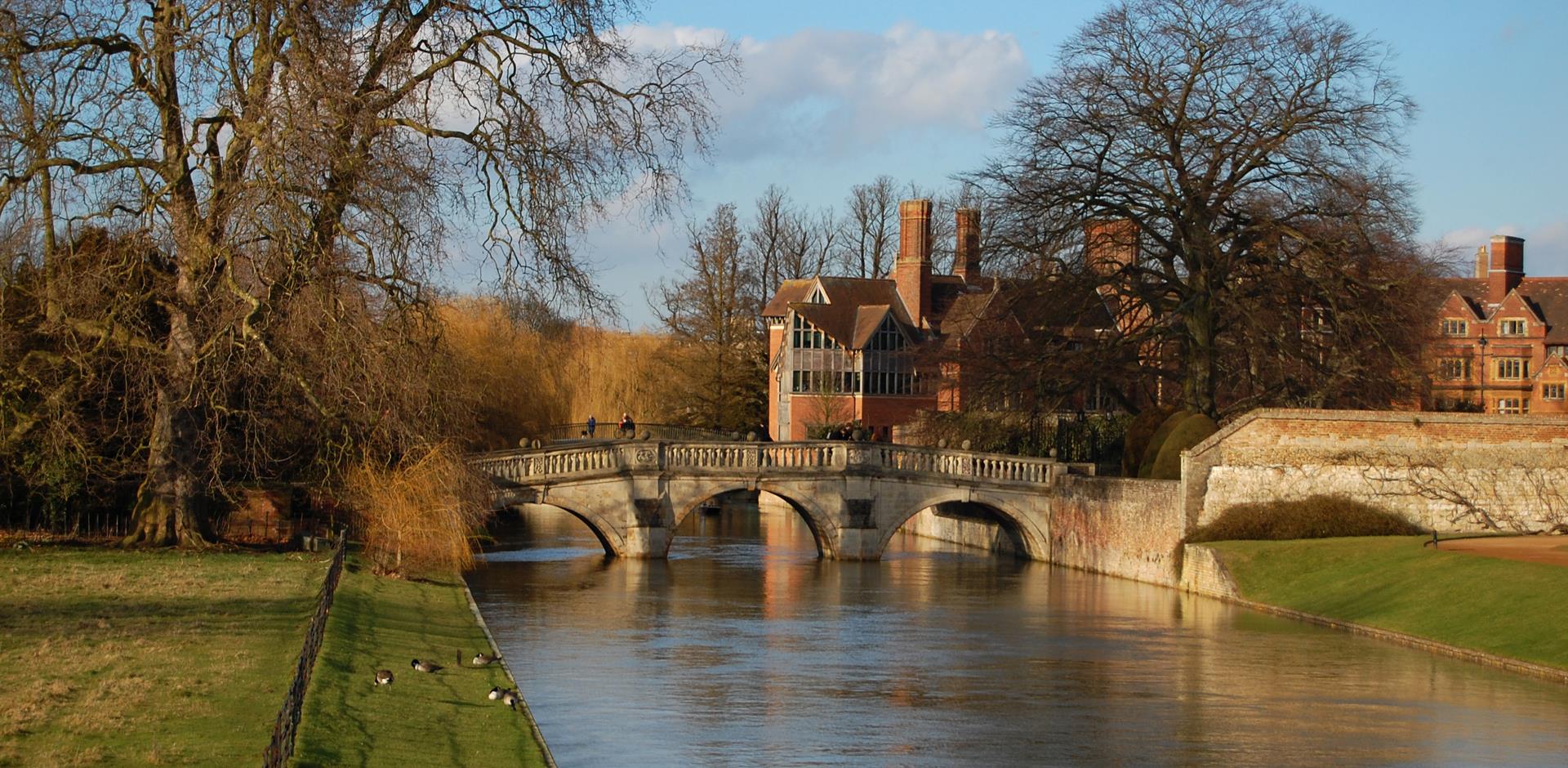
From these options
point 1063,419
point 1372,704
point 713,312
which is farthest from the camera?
point 713,312

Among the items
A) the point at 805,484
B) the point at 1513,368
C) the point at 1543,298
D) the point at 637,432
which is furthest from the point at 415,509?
the point at 1543,298

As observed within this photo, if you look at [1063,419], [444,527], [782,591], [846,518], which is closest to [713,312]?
[1063,419]

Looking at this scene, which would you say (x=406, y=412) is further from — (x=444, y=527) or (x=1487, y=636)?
(x=1487, y=636)

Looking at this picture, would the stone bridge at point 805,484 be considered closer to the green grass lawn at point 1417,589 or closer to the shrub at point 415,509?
the green grass lawn at point 1417,589

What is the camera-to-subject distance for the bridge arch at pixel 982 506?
1618 inches

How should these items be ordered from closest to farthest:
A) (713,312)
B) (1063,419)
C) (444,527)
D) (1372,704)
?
(1372,704), (444,527), (1063,419), (713,312)

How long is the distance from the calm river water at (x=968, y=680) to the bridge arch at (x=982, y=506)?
12.7 feet

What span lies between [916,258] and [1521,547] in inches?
1949

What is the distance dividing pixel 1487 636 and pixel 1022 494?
17390mm

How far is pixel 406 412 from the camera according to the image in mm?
27750

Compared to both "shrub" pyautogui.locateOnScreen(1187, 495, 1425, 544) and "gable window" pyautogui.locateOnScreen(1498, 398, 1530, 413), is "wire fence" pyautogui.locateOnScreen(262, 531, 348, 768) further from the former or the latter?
"gable window" pyautogui.locateOnScreen(1498, 398, 1530, 413)

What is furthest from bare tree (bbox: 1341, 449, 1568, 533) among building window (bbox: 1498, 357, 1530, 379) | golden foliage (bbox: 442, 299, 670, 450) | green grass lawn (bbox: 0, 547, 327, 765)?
building window (bbox: 1498, 357, 1530, 379)

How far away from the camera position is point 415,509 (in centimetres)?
2923

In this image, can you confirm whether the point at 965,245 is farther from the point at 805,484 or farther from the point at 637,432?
the point at 805,484
